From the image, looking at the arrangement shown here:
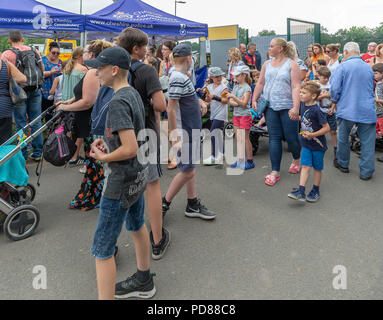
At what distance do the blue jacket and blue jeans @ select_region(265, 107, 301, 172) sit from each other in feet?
3.33

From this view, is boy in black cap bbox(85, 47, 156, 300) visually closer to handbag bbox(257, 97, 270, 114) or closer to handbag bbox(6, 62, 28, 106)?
handbag bbox(6, 62, 28, 106)

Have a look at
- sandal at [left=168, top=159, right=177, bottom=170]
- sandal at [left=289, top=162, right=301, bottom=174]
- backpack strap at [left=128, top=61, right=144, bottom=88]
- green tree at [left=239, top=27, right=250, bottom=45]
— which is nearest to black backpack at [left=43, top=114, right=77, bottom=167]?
backpack strap at [left=128, top=61, right=144, bottom=88]

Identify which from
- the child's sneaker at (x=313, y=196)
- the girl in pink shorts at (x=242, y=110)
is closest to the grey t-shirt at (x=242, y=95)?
the girl in pink shorts at (x=242, y=110)

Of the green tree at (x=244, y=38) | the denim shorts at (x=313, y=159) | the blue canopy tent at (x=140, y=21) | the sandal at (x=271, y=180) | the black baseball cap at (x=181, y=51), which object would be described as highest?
the green tree at (x=244, y=38)

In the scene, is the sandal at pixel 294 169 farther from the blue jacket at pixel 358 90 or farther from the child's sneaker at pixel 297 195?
the child's sneaker at pixel 297 195

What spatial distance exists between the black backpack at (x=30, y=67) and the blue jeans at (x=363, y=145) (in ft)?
17.0

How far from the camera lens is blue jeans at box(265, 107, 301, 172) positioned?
501cm

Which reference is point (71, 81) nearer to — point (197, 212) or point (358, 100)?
point (197, 212)

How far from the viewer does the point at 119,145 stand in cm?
214

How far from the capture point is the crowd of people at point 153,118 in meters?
2.17

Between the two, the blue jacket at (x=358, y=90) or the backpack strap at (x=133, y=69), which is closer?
the backpack strap at (x=133, y=69)

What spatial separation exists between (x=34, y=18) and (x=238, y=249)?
7.49 m
